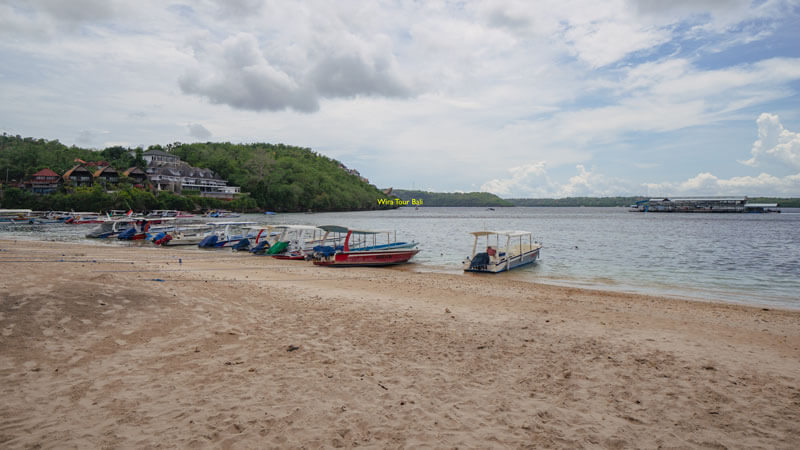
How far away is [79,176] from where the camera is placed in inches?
3738

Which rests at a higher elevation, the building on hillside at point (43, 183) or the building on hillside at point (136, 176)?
the building on hillside at point (136, 176)

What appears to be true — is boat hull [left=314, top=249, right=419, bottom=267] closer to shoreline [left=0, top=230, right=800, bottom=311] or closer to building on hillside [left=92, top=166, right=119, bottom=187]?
shoreline [left=0, top=230, right=800, bottom=311]

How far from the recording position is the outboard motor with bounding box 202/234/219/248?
1284 inches

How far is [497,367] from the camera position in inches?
276

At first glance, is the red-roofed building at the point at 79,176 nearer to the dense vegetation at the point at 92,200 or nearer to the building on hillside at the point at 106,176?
the building on hillside at the point at 106,176

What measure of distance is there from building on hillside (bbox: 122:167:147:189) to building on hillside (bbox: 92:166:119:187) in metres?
3.65

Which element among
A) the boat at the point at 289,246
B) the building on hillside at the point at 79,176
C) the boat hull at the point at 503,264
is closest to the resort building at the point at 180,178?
the building on hillside at the point at 79,176

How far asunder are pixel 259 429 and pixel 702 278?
23539 millimetres

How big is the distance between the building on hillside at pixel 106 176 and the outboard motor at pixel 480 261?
102223 millimetres

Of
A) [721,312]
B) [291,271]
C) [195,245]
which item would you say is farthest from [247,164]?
[721,312]

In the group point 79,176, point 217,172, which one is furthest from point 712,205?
point 79,176

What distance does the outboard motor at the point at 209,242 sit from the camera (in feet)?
107

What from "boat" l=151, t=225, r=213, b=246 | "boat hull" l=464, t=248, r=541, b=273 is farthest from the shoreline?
"boat" l=151, t=225, r=213, b=246

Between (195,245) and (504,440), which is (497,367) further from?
(195,245)
